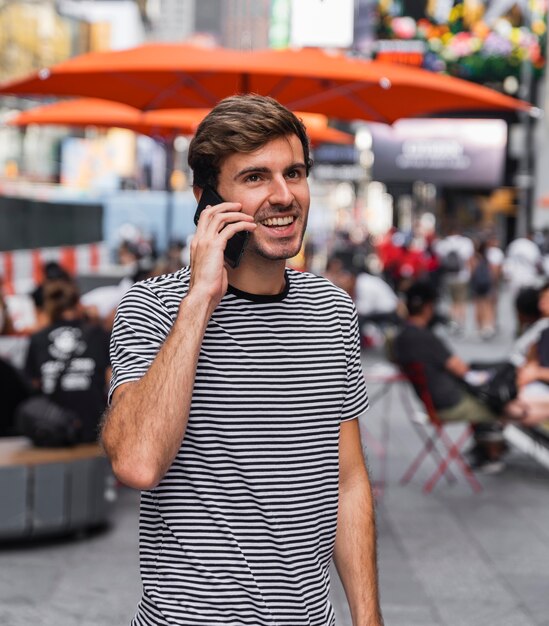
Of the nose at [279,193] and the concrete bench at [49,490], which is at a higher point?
the nose at [279,193]

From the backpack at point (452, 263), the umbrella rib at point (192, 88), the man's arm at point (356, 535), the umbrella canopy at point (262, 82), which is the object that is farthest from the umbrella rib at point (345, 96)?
the backpack at point (452, 263)

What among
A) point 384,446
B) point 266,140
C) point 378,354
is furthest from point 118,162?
point 266,140

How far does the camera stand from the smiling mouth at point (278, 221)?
2.61 metres

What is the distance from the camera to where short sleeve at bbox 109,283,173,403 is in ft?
8.29

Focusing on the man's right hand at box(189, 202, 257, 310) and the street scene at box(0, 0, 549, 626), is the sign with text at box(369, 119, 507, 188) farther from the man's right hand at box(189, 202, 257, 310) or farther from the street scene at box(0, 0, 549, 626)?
the man's right hand at box(189, 202, 257, 310)

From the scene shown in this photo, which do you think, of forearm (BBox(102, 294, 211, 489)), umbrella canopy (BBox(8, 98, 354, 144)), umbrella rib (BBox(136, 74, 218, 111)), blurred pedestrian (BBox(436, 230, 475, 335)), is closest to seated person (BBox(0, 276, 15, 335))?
umbrella canopy (BBox(8, 98, 354, 144))

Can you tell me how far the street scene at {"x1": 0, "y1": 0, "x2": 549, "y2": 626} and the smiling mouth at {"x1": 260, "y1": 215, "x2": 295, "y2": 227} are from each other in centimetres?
1

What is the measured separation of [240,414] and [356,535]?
41cm

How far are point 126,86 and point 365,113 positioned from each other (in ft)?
6.24

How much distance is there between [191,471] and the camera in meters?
2.51

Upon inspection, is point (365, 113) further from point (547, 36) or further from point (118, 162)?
point (118, 162)

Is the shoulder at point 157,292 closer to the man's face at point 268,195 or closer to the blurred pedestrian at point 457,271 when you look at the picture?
the man's face at point 268,195

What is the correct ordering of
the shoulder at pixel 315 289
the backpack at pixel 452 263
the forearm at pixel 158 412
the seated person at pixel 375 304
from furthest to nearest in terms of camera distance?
the backpack at pixel 452 263 < the seated person at pixel 375 304 < the shoulder at pixel 315 289 < the forearm at pixel 158 412

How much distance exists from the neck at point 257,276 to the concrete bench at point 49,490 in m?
4.84
